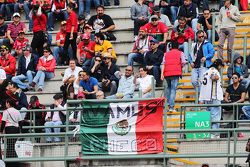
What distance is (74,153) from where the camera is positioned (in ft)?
108

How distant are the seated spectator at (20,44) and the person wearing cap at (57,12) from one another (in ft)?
4.56

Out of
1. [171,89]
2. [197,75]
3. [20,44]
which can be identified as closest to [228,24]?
[197,75]

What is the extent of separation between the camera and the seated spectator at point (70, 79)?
36969 millimetres

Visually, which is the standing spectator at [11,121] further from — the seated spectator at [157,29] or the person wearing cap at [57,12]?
the person wearing cap at [57,12]

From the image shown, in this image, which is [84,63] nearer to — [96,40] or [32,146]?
[96,40]

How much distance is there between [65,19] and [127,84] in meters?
6.00

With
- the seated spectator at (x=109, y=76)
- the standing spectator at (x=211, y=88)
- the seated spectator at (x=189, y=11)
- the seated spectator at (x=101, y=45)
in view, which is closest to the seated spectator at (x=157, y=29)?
the seated spectator at (x=189, y=11)

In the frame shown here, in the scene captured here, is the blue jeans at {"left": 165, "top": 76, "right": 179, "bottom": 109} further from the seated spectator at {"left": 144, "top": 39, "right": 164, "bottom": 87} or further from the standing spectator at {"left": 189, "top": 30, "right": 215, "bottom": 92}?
the seated spectator at {"left": 144, "top": 39, "right": 164, "bottom": 87}

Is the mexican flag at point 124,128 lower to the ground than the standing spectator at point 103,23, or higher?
lower

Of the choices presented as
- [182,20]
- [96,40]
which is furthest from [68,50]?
[182,20]

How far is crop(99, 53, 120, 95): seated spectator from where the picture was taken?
37.0 metres

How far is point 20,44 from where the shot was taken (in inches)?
1593

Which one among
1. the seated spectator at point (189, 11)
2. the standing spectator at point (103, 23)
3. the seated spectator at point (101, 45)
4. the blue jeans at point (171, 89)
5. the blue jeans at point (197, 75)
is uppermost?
the seated spectator at point (189, 11)

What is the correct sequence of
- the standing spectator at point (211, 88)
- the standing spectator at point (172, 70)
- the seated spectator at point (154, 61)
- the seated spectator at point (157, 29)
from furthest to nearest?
the seated spectator at point (157, 29)
the seated spectator at point (154, 61)
the standing spectator at point (172, 70)
the standing spectator at point (211, 88)
